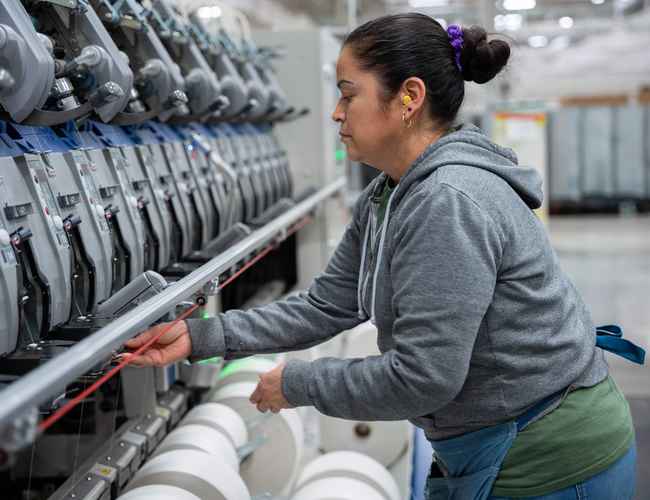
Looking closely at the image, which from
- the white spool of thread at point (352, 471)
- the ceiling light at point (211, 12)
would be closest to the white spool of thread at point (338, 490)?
the white spool of thread at point (352, 471)

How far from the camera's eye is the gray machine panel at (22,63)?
7.06ft

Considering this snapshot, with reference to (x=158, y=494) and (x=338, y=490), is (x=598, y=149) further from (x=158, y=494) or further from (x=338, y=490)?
(x=158, y=494)

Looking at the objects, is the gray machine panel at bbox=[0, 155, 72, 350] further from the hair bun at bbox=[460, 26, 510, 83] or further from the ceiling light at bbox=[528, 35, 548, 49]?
the ceiling light at bbox=[528, 35, 548, 49]

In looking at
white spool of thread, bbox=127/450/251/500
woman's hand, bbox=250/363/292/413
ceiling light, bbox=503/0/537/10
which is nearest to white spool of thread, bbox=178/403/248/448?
white spool of thread, bbox=127/450/251/500

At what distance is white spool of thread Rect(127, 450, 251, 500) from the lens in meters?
2.46

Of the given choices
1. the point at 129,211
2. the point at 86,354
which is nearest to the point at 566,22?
the point at 129,211

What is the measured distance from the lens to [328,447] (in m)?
4.02

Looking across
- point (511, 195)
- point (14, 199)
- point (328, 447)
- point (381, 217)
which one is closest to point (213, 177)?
point (328, 447)

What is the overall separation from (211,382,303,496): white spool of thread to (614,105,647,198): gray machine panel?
1161 centimetres

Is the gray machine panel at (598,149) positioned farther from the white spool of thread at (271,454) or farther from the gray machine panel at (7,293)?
the gray machine panel at (7,293)

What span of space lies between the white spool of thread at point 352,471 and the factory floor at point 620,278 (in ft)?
4.53

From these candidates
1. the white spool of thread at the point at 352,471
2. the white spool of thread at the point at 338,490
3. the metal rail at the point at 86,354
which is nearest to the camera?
A: the metal rail at the point at 86,354

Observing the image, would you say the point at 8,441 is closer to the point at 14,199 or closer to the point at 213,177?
the point at 14,199

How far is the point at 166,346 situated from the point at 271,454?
1.65 m
